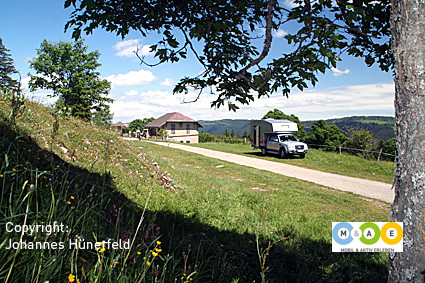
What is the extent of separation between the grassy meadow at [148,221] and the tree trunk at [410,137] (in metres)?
1.10

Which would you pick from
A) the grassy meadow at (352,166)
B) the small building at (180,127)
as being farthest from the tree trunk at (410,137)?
the small building at (180,127)

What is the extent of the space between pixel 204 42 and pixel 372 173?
14813 mm

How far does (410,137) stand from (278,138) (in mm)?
20554

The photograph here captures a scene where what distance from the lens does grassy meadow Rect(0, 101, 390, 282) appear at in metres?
2.12

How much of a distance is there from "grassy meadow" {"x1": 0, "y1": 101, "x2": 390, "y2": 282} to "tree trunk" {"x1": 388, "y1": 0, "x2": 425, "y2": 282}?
1.10 metres

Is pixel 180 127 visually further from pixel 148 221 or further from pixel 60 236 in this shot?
pixel 60 236

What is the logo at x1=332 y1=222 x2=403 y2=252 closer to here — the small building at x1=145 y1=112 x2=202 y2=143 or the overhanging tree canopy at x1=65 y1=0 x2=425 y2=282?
the overhanging tree canopy at x1=65 y1=0 x2=425 y2=282

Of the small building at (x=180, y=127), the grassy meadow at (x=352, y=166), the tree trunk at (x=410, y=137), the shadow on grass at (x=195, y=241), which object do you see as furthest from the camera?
the small building at (x=180, y=127)

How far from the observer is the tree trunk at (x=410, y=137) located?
6.96 ft

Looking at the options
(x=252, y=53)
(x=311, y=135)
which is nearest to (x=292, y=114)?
(x=311, y=135)

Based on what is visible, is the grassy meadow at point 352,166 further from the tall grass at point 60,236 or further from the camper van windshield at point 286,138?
the tall grass at point 60,236

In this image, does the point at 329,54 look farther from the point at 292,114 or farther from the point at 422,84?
the point at 292,114

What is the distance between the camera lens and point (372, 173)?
1511 centimetres

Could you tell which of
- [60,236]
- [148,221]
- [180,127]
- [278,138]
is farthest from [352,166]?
[180,127]
